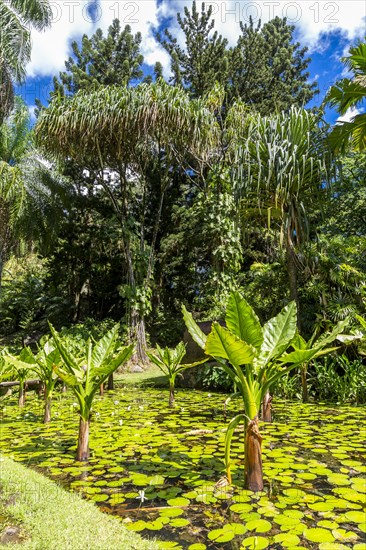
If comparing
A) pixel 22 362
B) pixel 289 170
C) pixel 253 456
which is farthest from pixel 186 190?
pixel 253 456

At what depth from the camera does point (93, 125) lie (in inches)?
384

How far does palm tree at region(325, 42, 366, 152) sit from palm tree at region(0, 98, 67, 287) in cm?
915

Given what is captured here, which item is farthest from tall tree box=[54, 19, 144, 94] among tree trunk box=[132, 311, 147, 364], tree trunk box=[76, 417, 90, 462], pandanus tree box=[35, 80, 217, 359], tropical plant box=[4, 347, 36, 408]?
tree trunk box=[76, 417, 90, 462]

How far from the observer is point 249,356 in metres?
2.25

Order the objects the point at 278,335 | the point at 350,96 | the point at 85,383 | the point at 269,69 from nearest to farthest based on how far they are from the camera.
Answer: the point at 278,335
the point at 85,383
the point at 350,96
the point at 269,69

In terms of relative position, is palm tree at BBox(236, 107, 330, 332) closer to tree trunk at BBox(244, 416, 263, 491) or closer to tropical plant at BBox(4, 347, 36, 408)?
tropical plant at BBox(4, 347, 36, 408)

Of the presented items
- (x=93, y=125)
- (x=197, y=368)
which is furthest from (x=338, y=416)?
(x=93, y=125)

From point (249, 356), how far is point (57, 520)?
1.23m

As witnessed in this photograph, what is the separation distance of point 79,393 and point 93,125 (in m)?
8.25

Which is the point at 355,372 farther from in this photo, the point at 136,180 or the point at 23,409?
the point at 136,180

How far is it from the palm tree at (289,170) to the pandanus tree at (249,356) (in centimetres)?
392

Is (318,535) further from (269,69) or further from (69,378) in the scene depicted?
(269,69)

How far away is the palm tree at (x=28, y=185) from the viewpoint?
12641 millimetres

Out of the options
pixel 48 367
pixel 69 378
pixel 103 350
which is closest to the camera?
pixel 69 378
